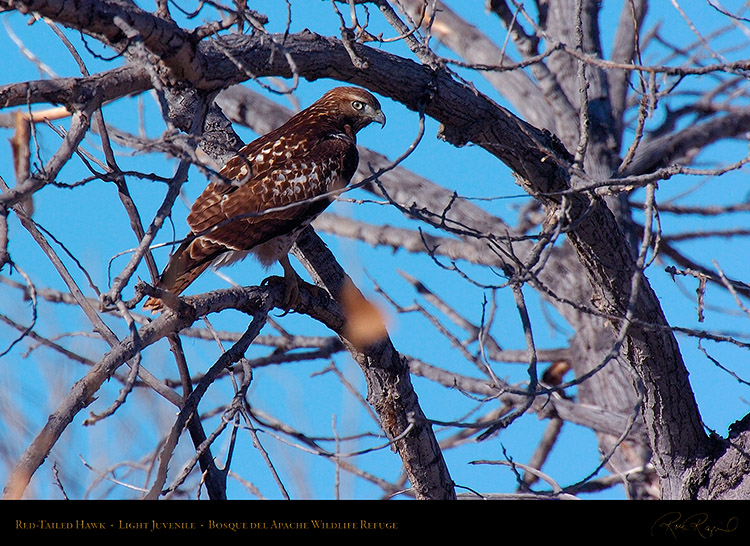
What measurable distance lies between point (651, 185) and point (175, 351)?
2.30 m

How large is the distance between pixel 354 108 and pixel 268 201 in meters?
1.46

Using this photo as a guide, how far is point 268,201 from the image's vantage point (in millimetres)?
4738

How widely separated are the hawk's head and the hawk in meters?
0.38

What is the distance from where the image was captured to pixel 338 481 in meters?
4.53

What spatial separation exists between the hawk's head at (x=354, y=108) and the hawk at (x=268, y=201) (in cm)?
38

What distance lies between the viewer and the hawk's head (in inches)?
231

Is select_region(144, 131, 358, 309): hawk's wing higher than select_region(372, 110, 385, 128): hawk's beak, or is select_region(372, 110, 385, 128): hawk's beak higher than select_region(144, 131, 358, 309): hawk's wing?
select_region(372, 110, 385, 128): hawk's beak

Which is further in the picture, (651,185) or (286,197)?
(286,197)

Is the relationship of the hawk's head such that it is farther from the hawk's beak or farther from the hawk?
the hawk
